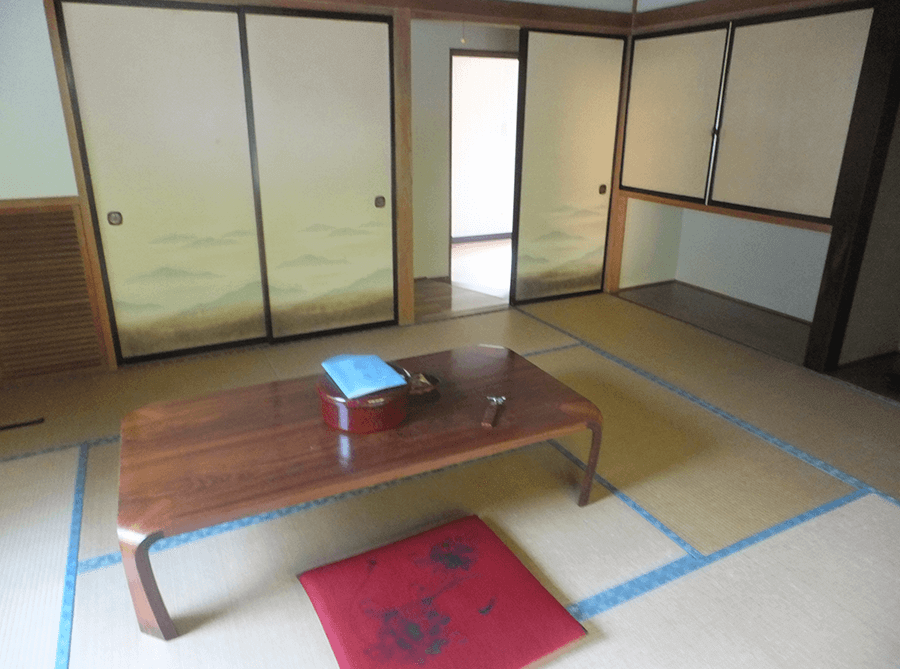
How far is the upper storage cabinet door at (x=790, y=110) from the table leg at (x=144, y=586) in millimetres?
3725

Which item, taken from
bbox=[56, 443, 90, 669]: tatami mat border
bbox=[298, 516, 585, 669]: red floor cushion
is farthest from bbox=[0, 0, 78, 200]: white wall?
bbox=[298, 516, 585, 669]: red floor cushion

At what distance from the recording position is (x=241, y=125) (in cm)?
357

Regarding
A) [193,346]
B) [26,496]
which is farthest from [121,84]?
[26,496]

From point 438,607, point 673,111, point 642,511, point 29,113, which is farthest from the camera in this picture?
point 673,111

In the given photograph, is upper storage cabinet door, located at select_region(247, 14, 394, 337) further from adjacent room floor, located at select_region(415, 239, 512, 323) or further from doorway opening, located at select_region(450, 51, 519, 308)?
doorway opening, located at select_region(450, 51, 519, 308)

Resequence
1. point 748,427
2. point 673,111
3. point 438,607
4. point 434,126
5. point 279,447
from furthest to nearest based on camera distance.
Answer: point 434,126
point 673,111
point 748,427
point 279,447
point 438,607

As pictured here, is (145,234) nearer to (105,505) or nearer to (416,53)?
(105,505)

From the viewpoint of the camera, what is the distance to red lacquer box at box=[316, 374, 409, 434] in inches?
80.8

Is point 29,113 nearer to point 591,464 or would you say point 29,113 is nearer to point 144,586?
point 144,586

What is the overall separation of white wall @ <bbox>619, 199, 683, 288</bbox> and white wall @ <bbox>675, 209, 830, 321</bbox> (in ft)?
0.33

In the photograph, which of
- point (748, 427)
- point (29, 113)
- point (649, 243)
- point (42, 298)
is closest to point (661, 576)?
point (748, 427)

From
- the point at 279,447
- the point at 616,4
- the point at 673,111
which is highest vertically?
the point at 616,4

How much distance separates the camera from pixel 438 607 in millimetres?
1855

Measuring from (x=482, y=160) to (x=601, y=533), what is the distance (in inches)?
217
